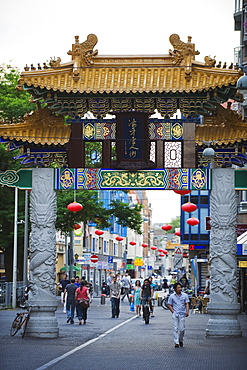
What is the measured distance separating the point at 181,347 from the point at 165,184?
5826 millimetres

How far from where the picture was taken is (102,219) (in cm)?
5034

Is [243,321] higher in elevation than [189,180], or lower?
lower

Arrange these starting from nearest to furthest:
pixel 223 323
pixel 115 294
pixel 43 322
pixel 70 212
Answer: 1. pixel 43 322
2. pixel 223 323
3. pixel 115 294
4. pixel 70 212

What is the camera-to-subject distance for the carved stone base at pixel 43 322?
79.9ft

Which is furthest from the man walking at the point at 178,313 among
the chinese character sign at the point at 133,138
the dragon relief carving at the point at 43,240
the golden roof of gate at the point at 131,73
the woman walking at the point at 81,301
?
the woman walking at the point at 81,301

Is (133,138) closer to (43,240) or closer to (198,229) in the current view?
(43,240)

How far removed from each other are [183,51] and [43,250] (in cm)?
760

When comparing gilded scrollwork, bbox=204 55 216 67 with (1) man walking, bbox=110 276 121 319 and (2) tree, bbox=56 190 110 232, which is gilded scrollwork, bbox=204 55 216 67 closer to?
(1) man walking, bbox=110 276 121 319

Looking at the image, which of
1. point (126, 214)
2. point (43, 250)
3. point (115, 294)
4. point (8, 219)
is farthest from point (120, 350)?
point (126, 214)

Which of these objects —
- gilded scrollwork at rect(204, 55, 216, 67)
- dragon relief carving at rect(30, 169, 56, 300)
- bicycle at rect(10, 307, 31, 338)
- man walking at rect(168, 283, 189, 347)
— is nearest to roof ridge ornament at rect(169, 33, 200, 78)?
gilded scrollwork at rect(204, 55, 216, 67)

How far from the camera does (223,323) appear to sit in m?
24.6

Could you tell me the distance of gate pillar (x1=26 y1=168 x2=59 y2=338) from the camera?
81.6 ft

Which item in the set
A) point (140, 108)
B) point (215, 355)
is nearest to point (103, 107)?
point (140, 108)

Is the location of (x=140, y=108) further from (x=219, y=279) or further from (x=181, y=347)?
(x=181, y=347)
